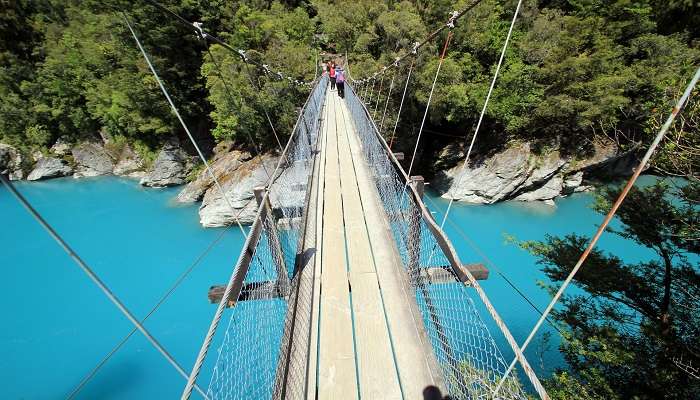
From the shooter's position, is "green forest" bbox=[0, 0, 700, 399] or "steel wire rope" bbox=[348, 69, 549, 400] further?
"green forest" bbox=[0, 0, 700, 399]

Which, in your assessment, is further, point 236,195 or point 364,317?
point 236,195

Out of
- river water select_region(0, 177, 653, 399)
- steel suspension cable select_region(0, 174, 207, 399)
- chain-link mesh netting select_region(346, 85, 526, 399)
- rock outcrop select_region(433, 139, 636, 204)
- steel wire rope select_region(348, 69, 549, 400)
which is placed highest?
steel suspension cable select_region(0, 174, 207, 399)

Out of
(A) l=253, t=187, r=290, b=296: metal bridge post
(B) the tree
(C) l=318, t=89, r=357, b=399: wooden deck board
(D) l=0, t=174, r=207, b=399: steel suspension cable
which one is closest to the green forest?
(B) the tree

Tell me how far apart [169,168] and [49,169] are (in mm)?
5710

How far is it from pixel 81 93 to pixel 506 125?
1497 centimetres

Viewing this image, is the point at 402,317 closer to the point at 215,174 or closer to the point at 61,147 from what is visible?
the point at 215,174

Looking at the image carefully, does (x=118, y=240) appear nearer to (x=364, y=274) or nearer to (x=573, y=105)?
(x=364, y=274)

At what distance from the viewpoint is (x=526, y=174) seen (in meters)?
7.75

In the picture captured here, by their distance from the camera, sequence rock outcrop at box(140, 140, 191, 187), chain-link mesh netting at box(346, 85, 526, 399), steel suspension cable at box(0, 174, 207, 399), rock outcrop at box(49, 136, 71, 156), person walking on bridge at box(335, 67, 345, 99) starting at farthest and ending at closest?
rock outcrop at box(49, 136, 71, 156) → rock outcrop at box(140, 140, 191, 187) → person walking on bridge at box(335, 67, 345, 99) → chain-link mesh netting at box(346, 85, 526, 399) → steel suspension cable at box(0, 174, 207, 399)

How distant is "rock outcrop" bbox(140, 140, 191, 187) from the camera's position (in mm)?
9688

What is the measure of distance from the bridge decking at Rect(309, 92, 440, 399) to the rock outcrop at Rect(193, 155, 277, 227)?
536 cm

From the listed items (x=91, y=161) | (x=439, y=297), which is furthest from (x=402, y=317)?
(x=91, y=161)

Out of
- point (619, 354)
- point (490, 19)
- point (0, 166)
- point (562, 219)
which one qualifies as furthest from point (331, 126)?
point (0, 166)

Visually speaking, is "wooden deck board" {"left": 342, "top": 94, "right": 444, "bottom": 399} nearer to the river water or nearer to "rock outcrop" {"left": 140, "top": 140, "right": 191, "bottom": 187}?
the river water
